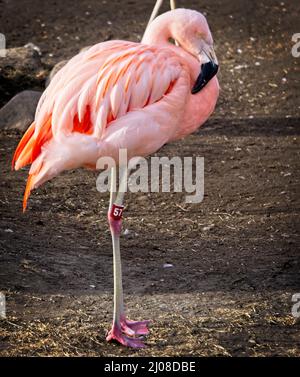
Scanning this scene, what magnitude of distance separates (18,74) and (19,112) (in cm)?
71

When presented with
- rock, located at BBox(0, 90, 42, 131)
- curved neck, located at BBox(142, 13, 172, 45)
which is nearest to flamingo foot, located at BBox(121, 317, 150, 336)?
curved neck, located at BBox(142, 13, 172, 45)

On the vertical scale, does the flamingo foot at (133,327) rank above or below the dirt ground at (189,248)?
above

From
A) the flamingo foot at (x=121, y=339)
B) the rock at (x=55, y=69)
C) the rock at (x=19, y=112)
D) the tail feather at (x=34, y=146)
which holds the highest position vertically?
the tail feather at (x=34, y=146)

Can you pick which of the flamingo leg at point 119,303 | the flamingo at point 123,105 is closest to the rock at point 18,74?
the flamingo at point 123,105

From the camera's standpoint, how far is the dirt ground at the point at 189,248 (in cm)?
452

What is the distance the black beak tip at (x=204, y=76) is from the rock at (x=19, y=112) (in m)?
3.07

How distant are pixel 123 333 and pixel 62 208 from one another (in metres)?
1.80

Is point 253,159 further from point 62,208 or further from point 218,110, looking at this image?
point 62,208

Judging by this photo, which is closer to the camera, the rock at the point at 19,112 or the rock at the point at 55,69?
the rock at the point at 19,112

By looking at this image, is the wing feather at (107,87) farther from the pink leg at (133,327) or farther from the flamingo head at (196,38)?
the pink leg at (133,327)

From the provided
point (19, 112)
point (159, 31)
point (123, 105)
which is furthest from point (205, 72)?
point (19, 112)

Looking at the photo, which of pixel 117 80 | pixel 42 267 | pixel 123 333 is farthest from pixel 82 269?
pixel 117 80

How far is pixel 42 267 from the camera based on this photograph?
515 centimetres

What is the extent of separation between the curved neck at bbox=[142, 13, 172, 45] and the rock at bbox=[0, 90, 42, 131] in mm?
2839
